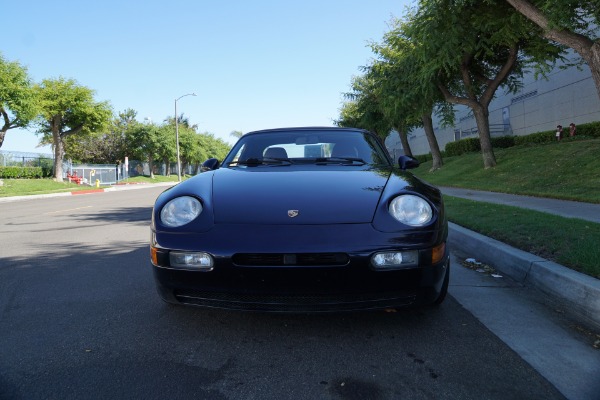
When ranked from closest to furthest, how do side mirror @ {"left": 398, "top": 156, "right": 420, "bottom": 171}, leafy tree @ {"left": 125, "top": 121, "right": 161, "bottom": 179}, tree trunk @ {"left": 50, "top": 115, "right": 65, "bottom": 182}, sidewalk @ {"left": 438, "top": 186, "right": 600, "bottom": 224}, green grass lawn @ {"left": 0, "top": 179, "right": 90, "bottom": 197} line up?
side mirror @ {"left": 398, "top": 156, "right": 420, "bottom": 171} < sidewalk @ {"left": 438, "top": 186, "right": 600, "bottom": 224} < green grass lawn @ {"left": 0, "top": 179, "right": 90, "bottom": 197} < tree trunk @ {"left": 50, "top": 115, "right": 65, "bottom": 182} < leafy tree @ {"left": 125, "top": 121, "right": 161, "bottom": 179}

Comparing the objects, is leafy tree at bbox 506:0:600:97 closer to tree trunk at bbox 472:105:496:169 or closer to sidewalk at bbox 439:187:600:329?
sidewalk at bbox 439:187:600:329

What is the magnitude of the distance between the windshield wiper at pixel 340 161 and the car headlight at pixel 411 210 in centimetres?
104

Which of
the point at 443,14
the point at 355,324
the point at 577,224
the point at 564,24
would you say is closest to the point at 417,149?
the point at 443,14

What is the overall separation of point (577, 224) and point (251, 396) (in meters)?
5.05

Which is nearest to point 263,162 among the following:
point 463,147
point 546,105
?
point 546,105

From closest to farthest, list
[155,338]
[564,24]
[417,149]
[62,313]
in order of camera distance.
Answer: [155,338]
[62,313]
[564,24]
[417,149]

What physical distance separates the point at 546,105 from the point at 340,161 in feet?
90.5

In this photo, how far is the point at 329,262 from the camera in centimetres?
243

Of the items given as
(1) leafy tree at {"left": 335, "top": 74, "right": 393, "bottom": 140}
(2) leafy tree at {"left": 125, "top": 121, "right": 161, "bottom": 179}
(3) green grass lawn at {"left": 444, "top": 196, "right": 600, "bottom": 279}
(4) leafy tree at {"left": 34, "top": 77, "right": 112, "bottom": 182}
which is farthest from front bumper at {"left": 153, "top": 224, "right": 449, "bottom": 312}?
(2) leafy tree at {"left": 125, "top": 121, "right": 161, "bottom": 179}

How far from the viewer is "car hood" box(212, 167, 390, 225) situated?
2.61 metres

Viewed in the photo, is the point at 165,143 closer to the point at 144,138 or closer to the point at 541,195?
the point at 144,138

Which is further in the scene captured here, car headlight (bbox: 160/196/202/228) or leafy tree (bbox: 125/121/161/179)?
leafy tree (bbox: 125/121/161/179)

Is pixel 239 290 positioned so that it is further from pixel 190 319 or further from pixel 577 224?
pixel 577 224

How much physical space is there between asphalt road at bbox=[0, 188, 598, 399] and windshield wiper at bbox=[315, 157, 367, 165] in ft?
4.31
